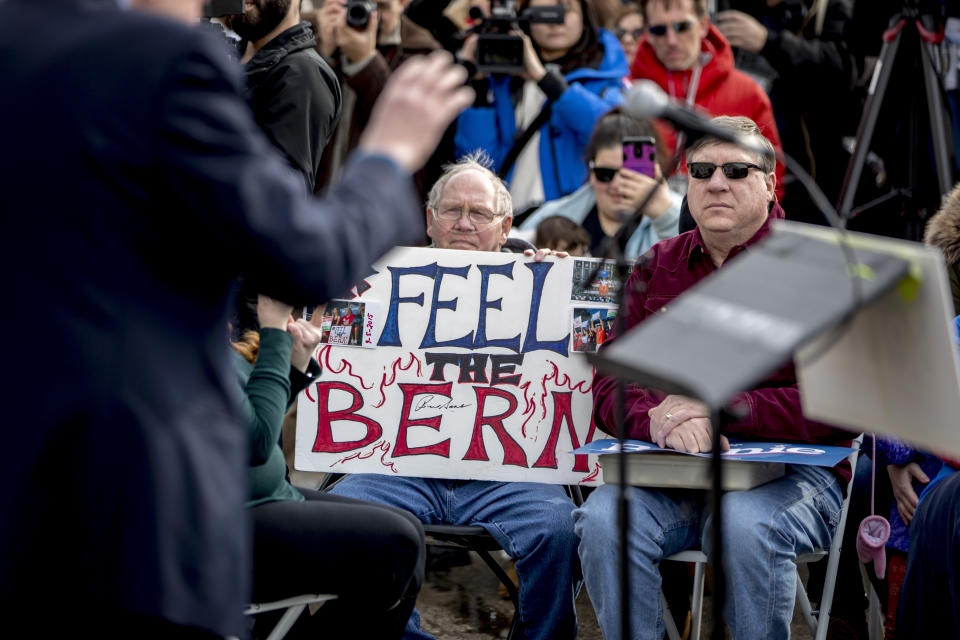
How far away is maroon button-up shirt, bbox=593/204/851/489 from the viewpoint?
342cm

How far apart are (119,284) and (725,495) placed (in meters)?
2.15

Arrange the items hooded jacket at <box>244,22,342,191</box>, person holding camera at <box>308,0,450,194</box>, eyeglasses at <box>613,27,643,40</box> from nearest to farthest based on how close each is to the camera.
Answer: hooded jacket at <box>244,22,342,191</box> < person holding camera at <box>308,0,450,194</box> < eyeglasses at <box>613,27,643,40</box>

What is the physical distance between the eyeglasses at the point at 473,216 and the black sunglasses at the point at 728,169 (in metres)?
0.81

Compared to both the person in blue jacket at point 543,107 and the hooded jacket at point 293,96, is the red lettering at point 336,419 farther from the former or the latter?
the person in blue jacket at point 543,107

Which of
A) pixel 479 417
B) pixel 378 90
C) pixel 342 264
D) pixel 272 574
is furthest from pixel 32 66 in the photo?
pixel 378 90

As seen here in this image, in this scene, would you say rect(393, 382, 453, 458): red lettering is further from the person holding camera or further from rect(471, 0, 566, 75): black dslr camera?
rect(471, 0, 566, 75): black dslr camera

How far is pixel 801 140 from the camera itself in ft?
18.7

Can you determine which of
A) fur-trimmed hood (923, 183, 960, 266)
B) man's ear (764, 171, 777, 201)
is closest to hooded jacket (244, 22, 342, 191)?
man's ear (764, 171, 777, 201)

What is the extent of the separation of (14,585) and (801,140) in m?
4.69

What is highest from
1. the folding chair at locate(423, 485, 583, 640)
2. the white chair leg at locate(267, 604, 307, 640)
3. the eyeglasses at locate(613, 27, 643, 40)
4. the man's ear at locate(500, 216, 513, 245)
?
the eyeglasses at locate(613, 27, 643, 40)

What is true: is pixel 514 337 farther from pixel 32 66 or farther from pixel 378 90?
pixel 32 66

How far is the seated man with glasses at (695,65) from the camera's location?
5324mm

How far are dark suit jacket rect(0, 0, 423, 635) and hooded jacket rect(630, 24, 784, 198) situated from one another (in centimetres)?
379

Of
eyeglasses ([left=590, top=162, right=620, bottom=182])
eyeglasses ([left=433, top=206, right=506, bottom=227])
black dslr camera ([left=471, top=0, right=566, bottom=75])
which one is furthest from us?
black dslr camera ([left=471, top=0, right=566, bottom=75])
